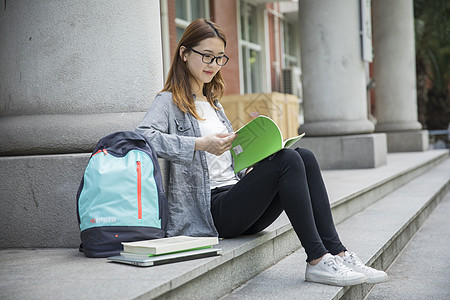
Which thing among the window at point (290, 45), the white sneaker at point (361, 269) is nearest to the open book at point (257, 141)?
the white sneaker at point (361, 269)

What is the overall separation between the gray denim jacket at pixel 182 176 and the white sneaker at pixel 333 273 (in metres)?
0.55

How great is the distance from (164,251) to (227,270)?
1.29ft

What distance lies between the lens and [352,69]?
7.72m

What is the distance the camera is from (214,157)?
3234mm

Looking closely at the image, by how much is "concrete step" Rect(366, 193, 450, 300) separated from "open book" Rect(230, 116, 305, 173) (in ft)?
3.66

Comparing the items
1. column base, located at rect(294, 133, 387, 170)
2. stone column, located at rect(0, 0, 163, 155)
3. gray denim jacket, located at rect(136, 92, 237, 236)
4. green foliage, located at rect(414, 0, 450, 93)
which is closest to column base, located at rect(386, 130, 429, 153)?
column base, located at rect(294, 133, 387, 170)

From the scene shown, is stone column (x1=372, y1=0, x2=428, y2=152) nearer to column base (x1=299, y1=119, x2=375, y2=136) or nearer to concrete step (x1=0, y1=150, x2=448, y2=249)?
column base (x1=299, y1=119, x2=375, y2=136)

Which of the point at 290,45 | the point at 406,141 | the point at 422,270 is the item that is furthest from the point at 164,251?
the point at 290,45

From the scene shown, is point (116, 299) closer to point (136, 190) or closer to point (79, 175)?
point (136, 190)

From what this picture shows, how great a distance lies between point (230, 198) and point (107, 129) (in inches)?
33.8

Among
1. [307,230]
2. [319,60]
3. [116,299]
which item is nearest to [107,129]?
[307,230]

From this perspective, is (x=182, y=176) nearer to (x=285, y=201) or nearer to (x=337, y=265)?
(x=285, y=201)

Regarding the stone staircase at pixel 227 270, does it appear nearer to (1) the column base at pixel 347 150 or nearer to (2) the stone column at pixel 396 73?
(1) the column base at pixel 347 150

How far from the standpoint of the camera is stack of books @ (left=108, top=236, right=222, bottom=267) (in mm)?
2562
